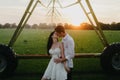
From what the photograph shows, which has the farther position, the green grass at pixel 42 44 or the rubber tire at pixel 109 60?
the green grass at pixel 42 44

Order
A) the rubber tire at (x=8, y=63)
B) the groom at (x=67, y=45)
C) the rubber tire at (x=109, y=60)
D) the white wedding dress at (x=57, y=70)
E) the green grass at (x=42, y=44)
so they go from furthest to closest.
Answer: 1. the green grass at (x=42, y=44)
2. the rubber tire at (x=109, y=60)
3. the rubber tire at (x=8, y=63)
4. the white wedding dress at (x=57, y=70)
5. the groom at (x=67, y=45)

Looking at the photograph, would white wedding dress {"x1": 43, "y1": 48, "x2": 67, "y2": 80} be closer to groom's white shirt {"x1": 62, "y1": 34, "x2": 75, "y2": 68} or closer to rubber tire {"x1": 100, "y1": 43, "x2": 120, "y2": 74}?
groom's white shirt {"x1": 62, "y1": 34, "x2": 75, "y2": 68}

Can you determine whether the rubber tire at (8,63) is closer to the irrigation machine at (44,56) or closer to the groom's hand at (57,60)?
the irrigation machine at (44,56)

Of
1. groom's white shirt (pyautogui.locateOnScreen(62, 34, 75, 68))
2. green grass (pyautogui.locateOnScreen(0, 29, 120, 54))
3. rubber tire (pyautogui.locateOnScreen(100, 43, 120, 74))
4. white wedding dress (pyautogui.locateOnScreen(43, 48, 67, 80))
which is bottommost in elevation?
green grass (pyautogui.locateOnScreen(0, 29, 120, 54))

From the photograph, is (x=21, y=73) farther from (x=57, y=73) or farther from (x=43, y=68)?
(x=57, y=73)

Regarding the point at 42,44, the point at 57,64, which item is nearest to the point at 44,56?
the point at 57,64

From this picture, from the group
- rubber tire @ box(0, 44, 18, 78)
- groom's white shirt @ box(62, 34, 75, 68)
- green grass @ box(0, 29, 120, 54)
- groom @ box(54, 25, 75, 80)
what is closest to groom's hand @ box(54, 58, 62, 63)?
groom @ box(54, 25, 75, 80)

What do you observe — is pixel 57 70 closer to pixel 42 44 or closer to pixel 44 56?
pixel 44 56

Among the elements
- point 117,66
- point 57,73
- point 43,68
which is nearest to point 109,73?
point 117,66

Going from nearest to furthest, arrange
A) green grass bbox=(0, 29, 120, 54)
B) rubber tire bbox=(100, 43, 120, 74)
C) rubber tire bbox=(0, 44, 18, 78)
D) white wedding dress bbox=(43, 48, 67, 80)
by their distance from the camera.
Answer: white wedding dress bbox=(43, 48, 67, 80) → rubber tire bbox=(0, 44, 18, 78) → rubber tire bbox=(100, 43, 120, 74) → green grass bbox=(0, 29, 120, 54)

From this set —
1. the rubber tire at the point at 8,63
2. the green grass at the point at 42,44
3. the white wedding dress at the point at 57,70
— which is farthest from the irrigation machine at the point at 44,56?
the green grass at the point at 42,44

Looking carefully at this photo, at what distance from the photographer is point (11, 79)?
1388 cm

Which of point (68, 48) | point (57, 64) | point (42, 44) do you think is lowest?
point (42, 44)

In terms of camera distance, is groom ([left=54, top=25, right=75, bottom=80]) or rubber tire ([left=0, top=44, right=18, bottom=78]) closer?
groom ([left=54, top=25, right=75, bottom=80])
